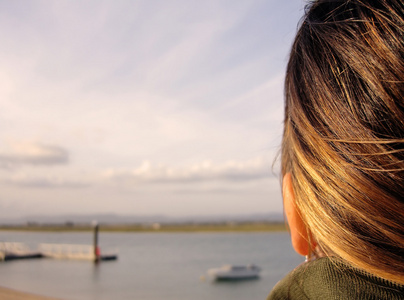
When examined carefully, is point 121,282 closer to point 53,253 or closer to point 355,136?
point 53,253

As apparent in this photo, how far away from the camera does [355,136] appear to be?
490 mm

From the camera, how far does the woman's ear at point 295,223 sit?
1.93 feet

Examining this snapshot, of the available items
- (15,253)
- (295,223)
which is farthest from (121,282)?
(295,223)

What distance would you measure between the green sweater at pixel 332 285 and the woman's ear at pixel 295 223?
0.14 ft

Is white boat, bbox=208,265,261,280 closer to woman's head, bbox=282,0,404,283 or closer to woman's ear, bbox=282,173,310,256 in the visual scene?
woman's ear, bbox=282,173,310,256

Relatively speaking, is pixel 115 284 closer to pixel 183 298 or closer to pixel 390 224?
pixel 183 298

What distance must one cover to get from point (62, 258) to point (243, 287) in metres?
13.8

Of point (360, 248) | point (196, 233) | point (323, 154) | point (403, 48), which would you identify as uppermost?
point (403, 48)

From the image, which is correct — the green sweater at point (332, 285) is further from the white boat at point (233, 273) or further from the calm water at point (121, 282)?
the white boat at point (233, 273)

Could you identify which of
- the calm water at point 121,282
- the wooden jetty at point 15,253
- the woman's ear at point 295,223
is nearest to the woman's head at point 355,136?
the woman's ear at point 295,223

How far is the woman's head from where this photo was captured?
47 cm

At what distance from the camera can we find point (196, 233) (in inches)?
3585

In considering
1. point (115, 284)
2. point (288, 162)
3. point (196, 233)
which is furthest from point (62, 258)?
point (196, 233)

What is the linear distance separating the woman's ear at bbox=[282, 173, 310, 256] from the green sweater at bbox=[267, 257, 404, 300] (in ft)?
0.14
